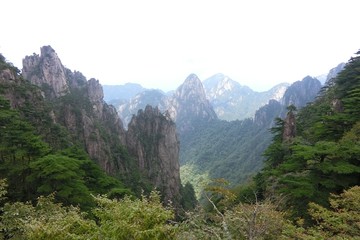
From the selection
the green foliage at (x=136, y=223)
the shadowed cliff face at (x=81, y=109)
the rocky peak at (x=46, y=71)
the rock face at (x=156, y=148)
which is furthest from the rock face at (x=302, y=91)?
the green foliage at (x=136, y=223)

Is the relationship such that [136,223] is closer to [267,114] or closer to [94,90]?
[94,90]

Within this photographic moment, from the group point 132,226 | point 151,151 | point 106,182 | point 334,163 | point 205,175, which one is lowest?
point 205,175

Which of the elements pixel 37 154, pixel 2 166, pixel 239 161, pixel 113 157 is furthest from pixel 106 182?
pixel 239 161

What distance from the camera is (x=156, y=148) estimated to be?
86562mm

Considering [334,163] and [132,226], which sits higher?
[132,226]

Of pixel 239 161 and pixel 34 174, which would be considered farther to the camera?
pixel 239 161

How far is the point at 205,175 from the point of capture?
439 feet

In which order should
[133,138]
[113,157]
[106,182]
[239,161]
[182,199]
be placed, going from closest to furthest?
1. [106,182]
2. [113,157]
3. [182,199]
4. [133,138]
5. [239,161]

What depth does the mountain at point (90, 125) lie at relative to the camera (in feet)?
155

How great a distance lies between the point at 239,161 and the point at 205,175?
15.9 meters

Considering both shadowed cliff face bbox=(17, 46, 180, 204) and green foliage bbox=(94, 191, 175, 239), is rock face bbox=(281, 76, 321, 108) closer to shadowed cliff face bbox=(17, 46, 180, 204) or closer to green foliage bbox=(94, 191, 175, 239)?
shadowed cliff face bbox=(17, 46, 180, 204)

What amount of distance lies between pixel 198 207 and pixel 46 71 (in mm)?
89047

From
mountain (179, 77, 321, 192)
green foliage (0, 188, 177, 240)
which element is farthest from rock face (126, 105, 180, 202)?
green foliage (0, 188, 177, 240)

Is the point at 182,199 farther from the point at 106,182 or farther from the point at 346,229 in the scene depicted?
the point at 346,229
